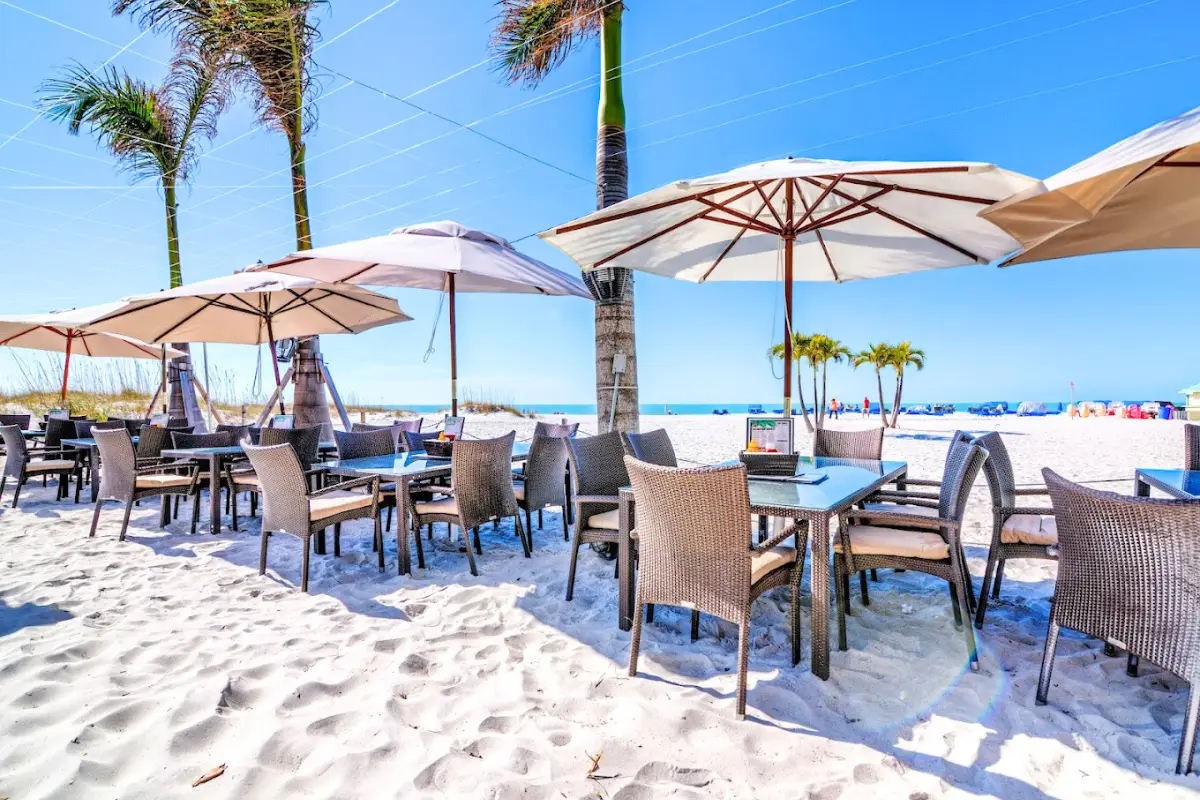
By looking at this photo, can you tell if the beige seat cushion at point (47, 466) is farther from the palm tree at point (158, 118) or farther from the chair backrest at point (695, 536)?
the chair backrest at point (695, 536)

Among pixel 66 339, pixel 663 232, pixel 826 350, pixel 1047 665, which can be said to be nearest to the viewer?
pixel 1047 665

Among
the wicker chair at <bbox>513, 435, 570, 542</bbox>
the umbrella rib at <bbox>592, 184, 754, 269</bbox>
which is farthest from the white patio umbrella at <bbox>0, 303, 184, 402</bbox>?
the umbrella rib at <bbox>592, 184, 754, 269</bbox>

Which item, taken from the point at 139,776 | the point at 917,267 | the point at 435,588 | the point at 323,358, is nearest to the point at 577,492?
the point at 435,588

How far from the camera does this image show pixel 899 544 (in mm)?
2545

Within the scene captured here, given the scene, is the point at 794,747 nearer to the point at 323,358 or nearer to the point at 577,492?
the point at 577,492

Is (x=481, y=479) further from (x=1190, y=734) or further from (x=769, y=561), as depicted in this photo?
(x=1190, y=734)

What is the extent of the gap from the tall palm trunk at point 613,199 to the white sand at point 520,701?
1.78m

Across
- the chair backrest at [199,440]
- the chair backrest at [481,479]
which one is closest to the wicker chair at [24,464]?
the chair backrest at [199,440]

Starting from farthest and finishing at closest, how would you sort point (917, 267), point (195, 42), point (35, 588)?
point (195, 42) < point (917, 267) < point (35, 588)

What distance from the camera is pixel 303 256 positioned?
4707 millimetres

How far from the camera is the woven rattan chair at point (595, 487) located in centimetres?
310

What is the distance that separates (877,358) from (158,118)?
22335 mm

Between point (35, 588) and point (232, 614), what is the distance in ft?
4.41

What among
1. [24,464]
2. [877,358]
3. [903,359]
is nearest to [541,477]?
[24,464]
